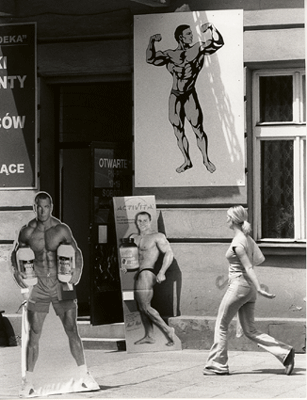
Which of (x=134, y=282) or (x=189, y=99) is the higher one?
(x=189, y=99)

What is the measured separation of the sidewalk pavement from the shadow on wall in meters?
0.69

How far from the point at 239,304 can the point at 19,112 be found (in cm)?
484

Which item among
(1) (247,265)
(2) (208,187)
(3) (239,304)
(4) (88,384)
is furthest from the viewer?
(2) (208,187)

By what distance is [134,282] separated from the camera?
12297 mm

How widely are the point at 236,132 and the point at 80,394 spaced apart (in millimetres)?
4645

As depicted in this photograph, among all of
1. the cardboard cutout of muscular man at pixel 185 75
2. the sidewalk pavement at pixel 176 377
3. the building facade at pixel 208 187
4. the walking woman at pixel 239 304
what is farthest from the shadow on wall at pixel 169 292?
the walking woman at pixel 239 304

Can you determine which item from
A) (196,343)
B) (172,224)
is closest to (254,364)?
(196,343)

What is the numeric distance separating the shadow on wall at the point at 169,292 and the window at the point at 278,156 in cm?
115

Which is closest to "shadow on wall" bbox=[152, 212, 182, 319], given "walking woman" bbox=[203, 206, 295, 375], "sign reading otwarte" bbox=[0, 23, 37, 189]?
"sign reading otwarte" bbox=[0, 23, 37, 189]

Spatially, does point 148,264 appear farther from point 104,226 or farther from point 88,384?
point 88,384

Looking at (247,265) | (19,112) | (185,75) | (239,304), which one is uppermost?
(185,75)

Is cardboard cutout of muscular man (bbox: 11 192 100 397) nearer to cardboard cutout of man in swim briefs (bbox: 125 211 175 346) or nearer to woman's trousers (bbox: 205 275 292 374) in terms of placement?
woman's trousers (bbox: 205 275 292 374)

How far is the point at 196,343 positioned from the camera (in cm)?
1220

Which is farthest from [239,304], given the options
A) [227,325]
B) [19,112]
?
[19,112]
